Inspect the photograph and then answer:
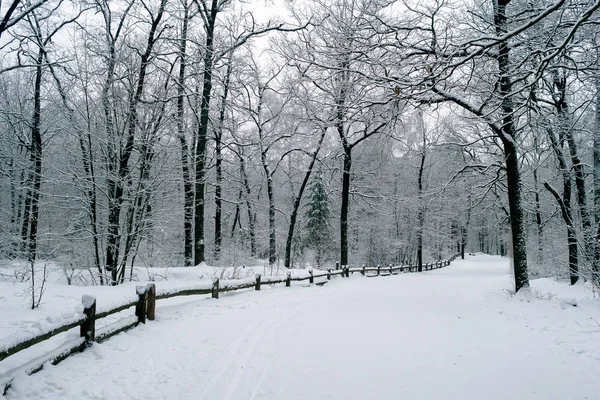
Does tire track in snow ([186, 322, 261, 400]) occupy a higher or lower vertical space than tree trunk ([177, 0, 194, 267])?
lower

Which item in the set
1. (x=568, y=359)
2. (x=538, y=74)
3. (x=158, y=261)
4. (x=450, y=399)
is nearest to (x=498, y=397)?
(x=450, y=399)

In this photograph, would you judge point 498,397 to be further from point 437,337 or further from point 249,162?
point 249,162

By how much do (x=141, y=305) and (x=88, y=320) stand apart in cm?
158

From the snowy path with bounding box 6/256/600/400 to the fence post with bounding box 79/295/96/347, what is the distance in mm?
198

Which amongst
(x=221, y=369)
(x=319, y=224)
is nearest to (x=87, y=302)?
(x=221, y=369)

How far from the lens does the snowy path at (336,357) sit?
13.5 feet

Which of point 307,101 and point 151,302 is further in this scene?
point 307,101

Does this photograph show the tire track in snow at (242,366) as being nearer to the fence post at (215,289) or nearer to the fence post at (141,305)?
the fence post at (141,305)

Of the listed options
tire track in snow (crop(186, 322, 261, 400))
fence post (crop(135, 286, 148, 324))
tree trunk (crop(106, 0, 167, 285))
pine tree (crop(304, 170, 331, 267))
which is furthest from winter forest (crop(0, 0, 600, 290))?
pine tree (crop(304, 170, 331, 267))

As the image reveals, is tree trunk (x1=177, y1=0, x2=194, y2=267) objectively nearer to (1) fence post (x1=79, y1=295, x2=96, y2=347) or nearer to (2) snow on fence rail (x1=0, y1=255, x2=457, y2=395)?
(2) snow on fence rail (x1=0, y1=255, x2=457, y2=395)

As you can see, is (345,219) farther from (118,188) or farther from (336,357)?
(336,357)

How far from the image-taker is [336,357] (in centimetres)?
533

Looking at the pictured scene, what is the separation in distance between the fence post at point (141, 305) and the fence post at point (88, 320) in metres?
1.40

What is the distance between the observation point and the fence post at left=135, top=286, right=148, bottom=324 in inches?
258
